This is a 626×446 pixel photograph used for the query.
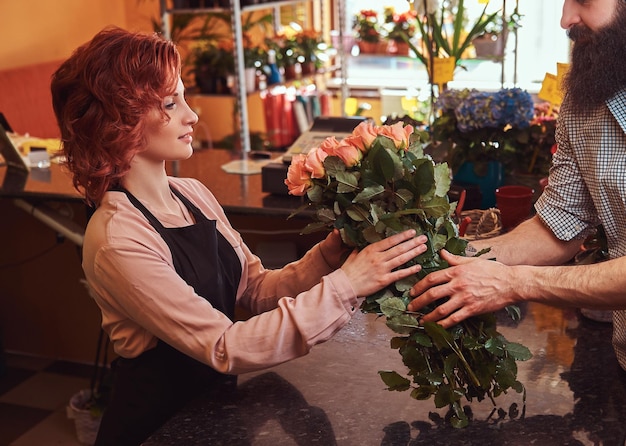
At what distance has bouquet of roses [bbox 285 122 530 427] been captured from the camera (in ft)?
5.04

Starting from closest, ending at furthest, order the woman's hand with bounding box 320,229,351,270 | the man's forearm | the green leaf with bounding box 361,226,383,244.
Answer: the green leaf with bounding box 361,226,383,244 → the woman's hand with bounding box 320,229,351,270 → the man's forearm

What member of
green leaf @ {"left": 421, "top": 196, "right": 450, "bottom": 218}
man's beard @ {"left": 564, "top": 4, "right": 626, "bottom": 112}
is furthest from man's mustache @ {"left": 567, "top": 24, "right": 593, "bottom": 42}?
green leaf @ {"left": 421, "top": 196, "right": 450, "bottom": 218}

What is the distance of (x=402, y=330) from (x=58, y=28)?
17.5 feet

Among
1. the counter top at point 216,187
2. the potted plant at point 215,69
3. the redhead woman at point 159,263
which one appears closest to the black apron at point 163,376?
the redhead woman at point 159,263

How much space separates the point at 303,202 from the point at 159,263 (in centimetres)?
140

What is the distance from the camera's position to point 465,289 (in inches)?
64.0

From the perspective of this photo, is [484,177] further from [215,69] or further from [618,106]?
[215,69]

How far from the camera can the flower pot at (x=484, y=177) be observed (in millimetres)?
2885

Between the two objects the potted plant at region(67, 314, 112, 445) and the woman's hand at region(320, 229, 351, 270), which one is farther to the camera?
the potted plant at region(67, 314, 112, 445)

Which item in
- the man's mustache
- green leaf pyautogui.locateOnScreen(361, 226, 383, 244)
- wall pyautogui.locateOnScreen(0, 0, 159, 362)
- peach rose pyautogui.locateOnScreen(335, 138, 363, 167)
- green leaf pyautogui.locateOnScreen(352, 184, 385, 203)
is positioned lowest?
wall pyautogui.locateOnScreen(0, 0, 159, 362)

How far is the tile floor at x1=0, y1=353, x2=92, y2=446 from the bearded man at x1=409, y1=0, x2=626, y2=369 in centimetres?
235

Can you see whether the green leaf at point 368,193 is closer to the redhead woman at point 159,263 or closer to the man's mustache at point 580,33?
the redhead woman at point 159,263

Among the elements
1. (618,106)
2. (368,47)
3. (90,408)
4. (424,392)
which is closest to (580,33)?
(618,106)

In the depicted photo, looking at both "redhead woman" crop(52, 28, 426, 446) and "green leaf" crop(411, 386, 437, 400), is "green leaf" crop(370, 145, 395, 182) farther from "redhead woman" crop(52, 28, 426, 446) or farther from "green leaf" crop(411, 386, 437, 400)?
"green leaf" crop(411, 386, 437, 400)
